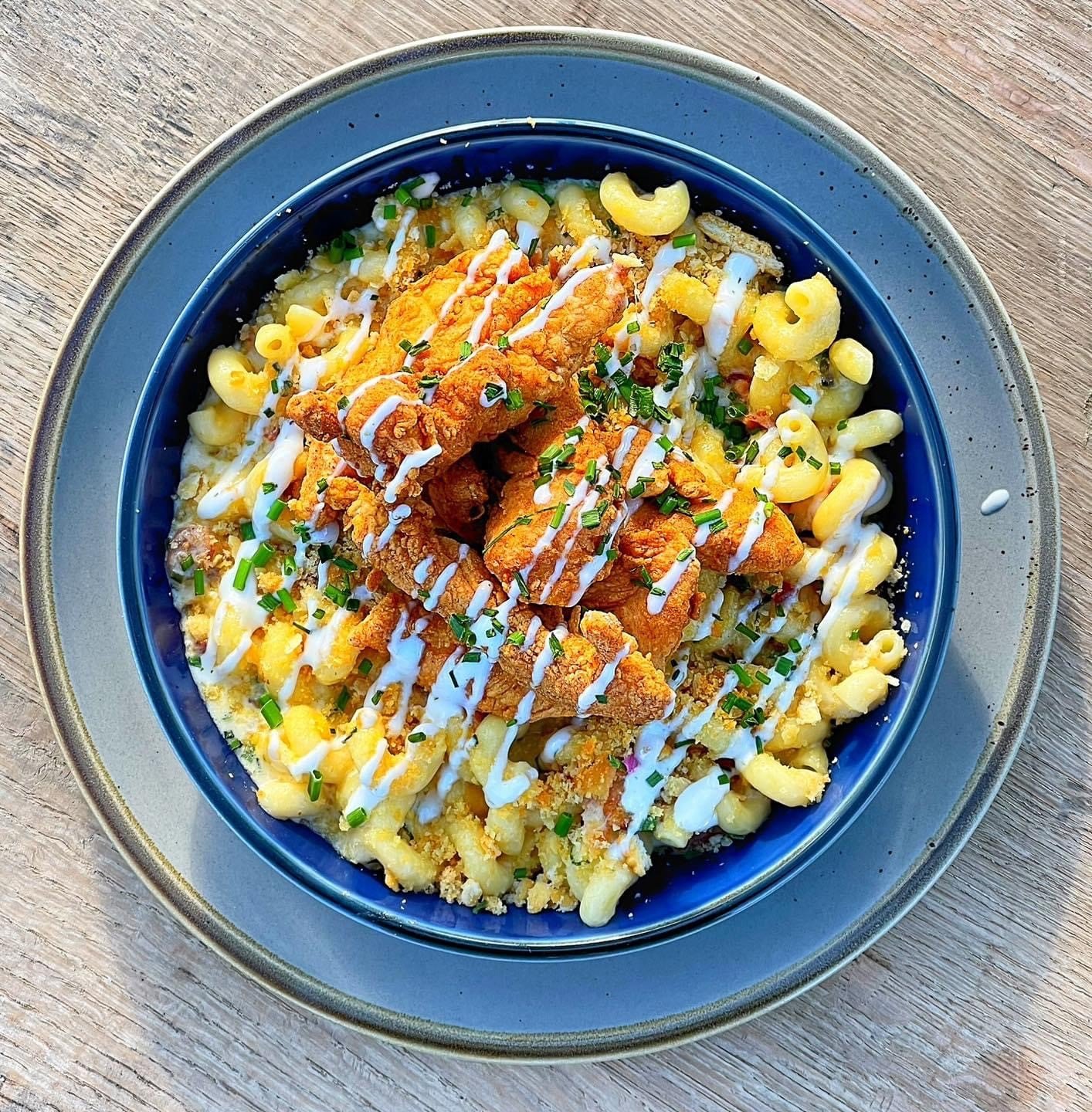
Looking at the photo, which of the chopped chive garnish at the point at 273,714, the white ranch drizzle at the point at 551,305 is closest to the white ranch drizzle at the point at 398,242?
the white ranch drizzle at the point at 551,305

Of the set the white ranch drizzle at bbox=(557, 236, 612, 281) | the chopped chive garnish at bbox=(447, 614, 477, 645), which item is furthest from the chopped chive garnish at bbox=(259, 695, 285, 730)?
the white ranch drizzle at bbox=(557, 236, 612, 281)

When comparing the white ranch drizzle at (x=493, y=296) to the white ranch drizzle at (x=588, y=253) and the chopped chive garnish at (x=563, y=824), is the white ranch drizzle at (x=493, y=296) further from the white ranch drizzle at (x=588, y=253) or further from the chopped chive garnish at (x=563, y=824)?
the chopped chive garnish at (x=563, y=824)

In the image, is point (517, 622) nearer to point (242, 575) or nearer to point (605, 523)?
point (605, 523)

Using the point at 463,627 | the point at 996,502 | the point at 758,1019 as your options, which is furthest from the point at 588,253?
the point at 758,1019

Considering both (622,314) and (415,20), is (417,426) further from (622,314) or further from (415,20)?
(415,20)

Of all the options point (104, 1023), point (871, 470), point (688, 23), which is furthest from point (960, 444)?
point (104, 1023)
